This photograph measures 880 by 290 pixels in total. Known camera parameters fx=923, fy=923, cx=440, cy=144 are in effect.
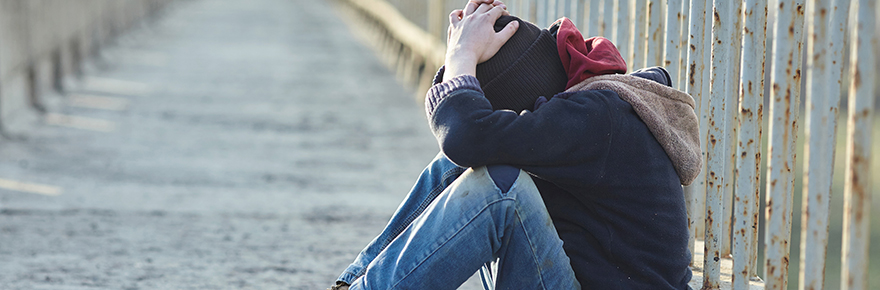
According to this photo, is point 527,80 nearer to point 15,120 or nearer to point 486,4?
point 486,4

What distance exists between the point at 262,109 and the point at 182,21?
1249 centimetres

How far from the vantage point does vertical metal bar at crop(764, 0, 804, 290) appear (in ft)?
7.04

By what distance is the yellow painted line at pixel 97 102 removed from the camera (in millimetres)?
7789

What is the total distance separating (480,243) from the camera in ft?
7.39

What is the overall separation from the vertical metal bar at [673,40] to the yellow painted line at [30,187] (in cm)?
328

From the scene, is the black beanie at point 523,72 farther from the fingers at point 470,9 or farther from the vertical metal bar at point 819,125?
the vertical metal bar at point 819,125

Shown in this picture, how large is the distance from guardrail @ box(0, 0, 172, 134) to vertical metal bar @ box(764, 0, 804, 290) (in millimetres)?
5586

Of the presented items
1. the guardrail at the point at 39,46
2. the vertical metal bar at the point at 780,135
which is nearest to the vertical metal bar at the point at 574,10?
the vertical metal bar at the point at 780,135

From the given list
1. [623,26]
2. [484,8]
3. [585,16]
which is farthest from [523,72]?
[585,16]

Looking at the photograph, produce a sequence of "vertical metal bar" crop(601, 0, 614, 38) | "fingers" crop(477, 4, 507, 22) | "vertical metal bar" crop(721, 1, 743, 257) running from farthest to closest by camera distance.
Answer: "vertical metal bar" crop(601, 0, 614, 38)
"vertical metal bar" crop(721, 1, 743, 257)
"fingers" crop(477, 4, 507, 22)

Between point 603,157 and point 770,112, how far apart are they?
0.41m

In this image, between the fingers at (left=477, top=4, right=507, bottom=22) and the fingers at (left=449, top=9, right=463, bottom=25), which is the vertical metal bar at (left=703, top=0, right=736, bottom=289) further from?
the fingers at (left=449, top=9, right=463, bottom=25)

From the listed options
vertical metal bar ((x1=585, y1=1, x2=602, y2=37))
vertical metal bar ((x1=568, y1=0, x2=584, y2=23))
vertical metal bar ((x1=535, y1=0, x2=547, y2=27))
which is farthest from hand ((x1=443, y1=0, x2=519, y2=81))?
vertical metal bar ((x1=535, y1=0, x2=547, y2=27))

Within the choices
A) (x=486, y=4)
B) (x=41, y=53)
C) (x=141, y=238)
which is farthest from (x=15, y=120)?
(x=486, y=4)
